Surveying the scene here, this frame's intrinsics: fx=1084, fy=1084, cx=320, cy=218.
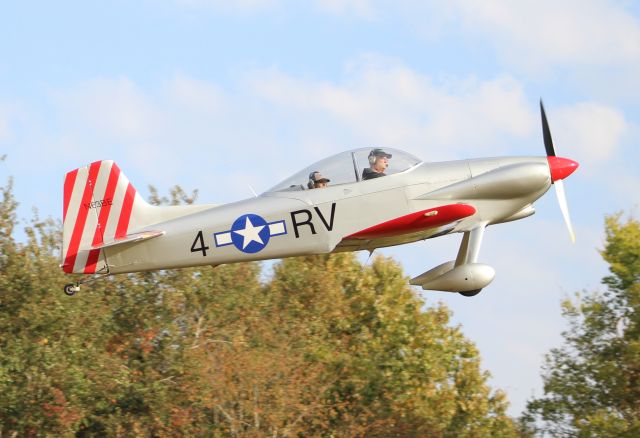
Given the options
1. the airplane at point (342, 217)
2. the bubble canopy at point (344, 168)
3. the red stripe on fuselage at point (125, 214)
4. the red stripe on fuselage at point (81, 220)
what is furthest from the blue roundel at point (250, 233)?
the red stripe on fuselage at point (81, 220)

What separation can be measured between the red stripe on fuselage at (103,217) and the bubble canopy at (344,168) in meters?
2.42

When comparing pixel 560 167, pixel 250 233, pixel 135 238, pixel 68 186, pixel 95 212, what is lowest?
pixel 250 233

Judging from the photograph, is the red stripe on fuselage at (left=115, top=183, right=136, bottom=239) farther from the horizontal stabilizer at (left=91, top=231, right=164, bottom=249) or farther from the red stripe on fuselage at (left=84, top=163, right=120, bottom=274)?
the horizontal stabilizer at (left=91, top=231, right=164, bottom=249)

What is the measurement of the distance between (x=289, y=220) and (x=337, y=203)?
0.69 meters

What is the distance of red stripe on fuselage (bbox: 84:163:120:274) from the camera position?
14891mm

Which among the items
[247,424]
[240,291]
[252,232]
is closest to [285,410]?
[247,424]

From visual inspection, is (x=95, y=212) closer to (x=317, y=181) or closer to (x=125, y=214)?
(x=125, y=214)

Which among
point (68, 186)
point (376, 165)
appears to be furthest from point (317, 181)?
point (68, 186)

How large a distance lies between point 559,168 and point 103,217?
256 inches

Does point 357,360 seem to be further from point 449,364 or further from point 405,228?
point 405,228

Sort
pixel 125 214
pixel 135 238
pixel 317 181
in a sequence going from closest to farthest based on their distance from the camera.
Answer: pixel 135 238
pixel 317 181
pixel 125 214

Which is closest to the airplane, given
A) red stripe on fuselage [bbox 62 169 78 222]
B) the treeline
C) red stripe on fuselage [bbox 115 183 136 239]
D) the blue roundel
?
the blue roundel

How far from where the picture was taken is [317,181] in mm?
14844

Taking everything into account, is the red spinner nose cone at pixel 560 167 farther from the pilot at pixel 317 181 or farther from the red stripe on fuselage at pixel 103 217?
the red stripe on fuselage at pixel 103 217
